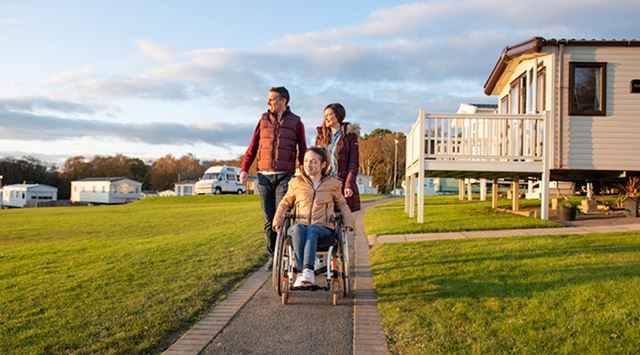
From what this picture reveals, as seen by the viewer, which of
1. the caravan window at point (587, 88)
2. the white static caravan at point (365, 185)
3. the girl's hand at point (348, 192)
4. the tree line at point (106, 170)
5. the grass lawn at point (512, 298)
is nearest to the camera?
the grass lawn at point (512, 298)

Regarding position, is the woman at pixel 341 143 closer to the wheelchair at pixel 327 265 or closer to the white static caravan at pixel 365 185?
the wheelchair at pixel 327 265

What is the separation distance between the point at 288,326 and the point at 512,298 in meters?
1.83

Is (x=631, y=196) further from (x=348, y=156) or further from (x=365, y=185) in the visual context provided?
(x=365, y=185)

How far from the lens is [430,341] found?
12.1 feet

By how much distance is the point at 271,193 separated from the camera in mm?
6117

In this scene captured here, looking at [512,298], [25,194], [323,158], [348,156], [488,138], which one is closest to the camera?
[512,298]

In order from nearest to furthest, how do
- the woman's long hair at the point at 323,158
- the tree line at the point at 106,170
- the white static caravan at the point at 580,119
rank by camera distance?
the woman's long hair at the point at 323,158, the white static caravan at the point at 580,119, the tree line at the point at 106,170

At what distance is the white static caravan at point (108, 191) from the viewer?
252 ft

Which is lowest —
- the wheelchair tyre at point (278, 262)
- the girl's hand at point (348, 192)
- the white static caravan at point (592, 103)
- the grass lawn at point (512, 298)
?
the grass lawn at point (512, 298)

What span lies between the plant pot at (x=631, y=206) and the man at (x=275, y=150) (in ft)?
25.1

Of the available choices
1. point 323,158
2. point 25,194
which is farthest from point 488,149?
point 25,194

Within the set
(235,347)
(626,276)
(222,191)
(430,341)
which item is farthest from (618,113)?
(222,191)

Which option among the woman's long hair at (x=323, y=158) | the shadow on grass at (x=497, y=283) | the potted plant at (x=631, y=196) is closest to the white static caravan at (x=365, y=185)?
the potted plant at (x=631, y=196)

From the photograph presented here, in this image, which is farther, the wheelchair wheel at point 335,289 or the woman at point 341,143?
the woman at point 341,143
